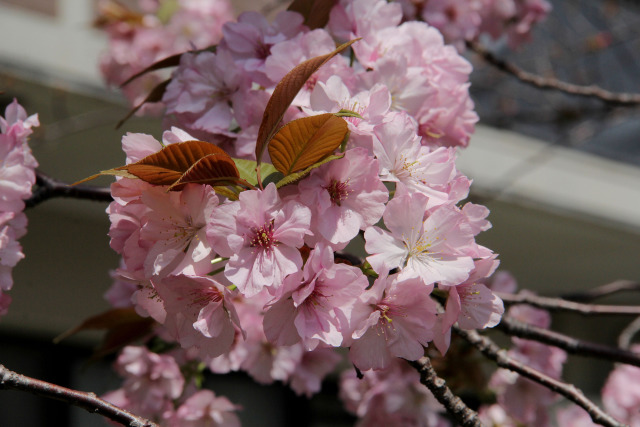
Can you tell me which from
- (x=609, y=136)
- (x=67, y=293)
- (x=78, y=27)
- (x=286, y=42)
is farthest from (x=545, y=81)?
(x=609, y=136)

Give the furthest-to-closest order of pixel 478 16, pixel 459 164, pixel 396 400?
pixel 459 164, pixel 478 16, pixel 396 400

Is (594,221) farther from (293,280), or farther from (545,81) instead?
(293,280)

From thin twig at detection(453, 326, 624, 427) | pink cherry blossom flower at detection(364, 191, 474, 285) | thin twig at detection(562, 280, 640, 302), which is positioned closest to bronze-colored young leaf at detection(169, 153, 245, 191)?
pink cherry blossom flower at detection(364, 191, 474, 285)

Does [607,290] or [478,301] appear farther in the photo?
[607,290]

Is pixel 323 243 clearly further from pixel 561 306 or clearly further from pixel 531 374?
pixel 561 306

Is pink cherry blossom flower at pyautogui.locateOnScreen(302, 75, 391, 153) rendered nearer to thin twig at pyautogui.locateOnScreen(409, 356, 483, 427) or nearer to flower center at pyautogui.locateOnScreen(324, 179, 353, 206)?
flower center at pyautogui.locateOnScreen(324, 179, 353, 206)

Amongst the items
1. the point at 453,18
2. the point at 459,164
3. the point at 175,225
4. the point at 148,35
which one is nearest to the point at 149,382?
the point at 175,225
